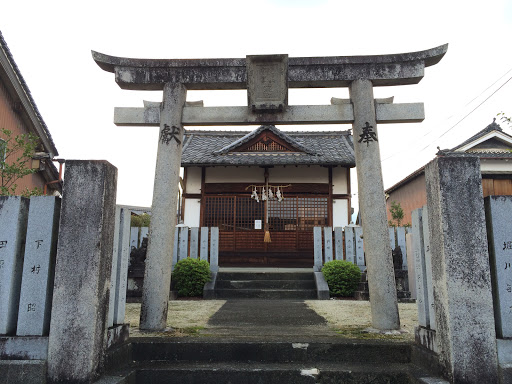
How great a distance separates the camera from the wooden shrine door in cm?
1477

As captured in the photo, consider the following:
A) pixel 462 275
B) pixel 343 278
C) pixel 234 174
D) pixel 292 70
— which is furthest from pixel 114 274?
pixel 234 174

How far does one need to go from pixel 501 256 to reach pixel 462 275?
16.6 inches

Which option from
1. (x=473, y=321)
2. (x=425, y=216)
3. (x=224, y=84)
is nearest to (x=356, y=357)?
(x=473, y=321)

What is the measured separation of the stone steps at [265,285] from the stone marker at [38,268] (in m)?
6.49

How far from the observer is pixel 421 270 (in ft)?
12.7

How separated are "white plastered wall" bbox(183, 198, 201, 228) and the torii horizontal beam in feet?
32.8

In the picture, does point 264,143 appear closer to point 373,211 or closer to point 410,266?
point 410,266

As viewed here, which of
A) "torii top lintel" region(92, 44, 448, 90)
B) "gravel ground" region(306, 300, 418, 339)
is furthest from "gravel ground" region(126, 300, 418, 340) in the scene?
"torii top lintel" region(92, 44, 448, 90)

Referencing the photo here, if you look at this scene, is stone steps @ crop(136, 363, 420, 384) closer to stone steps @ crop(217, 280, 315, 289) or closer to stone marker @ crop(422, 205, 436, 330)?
stone marker @ crop(422, 205, 436, 330)

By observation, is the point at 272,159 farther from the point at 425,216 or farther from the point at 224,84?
the point at 425,216

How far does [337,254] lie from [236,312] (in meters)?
5.09

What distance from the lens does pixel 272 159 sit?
1498cm

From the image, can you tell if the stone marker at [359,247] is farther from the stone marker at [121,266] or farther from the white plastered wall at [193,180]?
the stone marker at [121,266]

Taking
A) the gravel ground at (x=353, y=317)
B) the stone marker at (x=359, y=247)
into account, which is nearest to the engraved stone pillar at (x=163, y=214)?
the gravel ground at (x=353, y=317)
